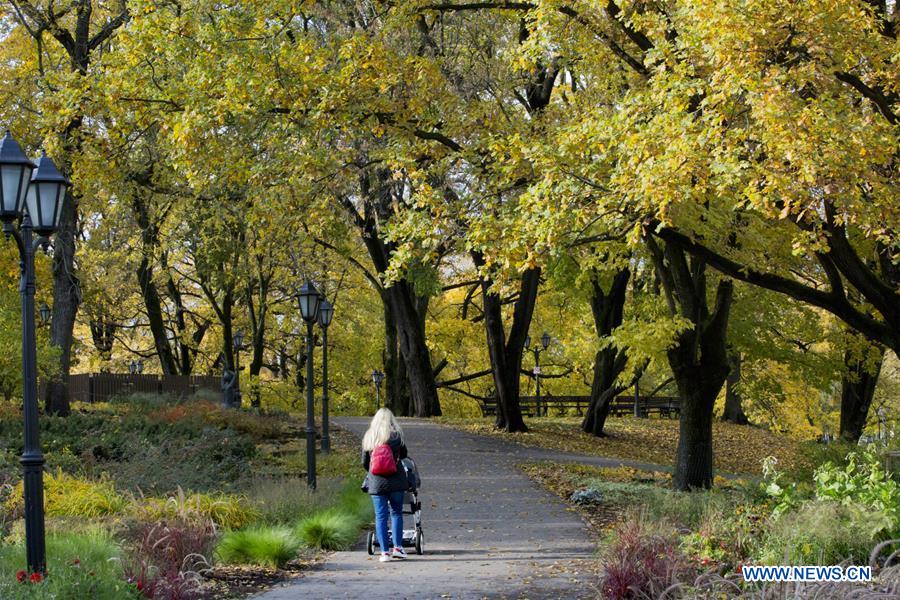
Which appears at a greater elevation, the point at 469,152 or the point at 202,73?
the point at 202,73

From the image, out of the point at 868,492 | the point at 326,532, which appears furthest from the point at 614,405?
the point at 868,492

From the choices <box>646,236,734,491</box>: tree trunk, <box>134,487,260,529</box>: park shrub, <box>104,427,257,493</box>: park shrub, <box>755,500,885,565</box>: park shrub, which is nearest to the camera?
<box>755,500,885,565</box>: park shrub

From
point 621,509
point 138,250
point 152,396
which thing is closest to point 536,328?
point 152,396

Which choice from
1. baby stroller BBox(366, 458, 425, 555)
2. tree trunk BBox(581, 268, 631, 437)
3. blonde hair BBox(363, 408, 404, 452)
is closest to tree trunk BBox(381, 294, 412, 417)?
tree trunk BBox(581, 268, 631, 437)

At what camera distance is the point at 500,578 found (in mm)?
9391

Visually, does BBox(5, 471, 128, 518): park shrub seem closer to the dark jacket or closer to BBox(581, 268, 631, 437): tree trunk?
the dark jacket

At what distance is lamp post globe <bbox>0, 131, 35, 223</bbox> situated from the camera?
7820 mm

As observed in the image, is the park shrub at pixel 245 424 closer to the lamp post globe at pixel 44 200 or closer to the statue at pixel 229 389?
the statue at pixel 229 389

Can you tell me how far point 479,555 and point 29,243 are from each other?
5.55 metres

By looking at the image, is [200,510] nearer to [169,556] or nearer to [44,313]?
[169,556]

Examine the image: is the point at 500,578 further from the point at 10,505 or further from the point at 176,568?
the point at 10,505

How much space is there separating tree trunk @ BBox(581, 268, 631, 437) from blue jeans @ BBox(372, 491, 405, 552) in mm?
18693

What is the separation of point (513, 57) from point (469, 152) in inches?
63.1

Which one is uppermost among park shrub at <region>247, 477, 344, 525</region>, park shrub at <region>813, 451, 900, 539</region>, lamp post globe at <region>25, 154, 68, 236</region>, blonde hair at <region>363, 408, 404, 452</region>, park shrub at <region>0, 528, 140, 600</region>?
lamp post globe at <region>25, 154, 68, 236</region>
